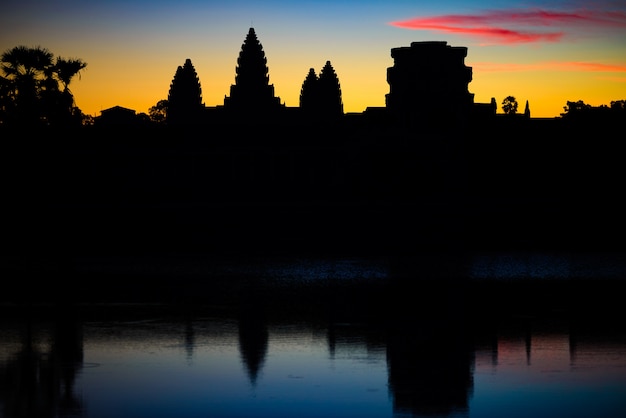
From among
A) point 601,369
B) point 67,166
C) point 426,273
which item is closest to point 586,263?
point 426,273

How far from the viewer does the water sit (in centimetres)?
1370

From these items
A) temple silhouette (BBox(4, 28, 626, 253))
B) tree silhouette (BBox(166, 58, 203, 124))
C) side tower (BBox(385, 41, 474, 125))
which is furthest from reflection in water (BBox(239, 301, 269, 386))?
tree silhouette (BBox(166, 58, 203, 124))

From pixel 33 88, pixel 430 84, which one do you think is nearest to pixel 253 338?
pixel 33 88

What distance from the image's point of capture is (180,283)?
30.1 meters

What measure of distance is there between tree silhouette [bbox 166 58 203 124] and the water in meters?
132

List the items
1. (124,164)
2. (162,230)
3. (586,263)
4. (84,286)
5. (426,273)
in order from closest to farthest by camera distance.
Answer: (84,286), (426,273), (586,263), (162,230), (124,164)

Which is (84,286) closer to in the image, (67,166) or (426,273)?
(426,273)

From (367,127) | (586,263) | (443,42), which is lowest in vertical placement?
(586,263)

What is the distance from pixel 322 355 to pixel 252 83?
454 feet

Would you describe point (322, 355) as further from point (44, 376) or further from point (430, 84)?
point (430, 84)

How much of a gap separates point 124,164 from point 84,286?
72.9 m

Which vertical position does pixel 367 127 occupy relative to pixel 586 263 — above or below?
above

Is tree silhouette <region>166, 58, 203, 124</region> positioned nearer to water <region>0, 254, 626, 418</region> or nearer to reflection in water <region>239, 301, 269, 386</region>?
water <region>0, 254, 626, 418</region>

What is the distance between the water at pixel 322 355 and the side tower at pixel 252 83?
417ft
